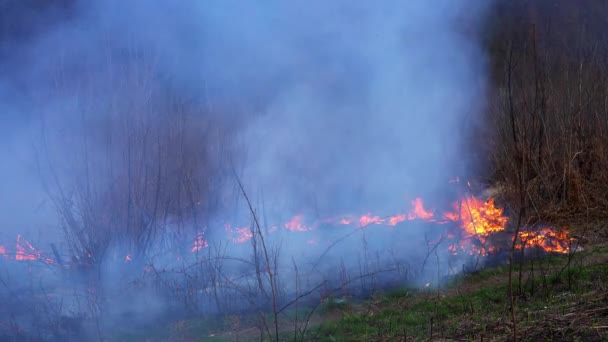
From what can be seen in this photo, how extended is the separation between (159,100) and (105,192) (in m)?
1.24

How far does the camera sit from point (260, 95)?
26.1 feet

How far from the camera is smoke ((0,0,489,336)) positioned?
18.6ft

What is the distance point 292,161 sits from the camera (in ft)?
28.1

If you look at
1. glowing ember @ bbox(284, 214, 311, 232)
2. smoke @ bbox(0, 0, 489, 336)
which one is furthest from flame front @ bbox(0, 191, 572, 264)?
smoke @ bbox(0, 0, 489, 336)

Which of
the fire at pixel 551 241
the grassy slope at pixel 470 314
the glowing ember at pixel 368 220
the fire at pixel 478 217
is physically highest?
the glowing ember at pixel 368 220

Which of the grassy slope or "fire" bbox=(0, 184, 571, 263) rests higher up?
"fire" bbox=(0, 184, 571, 263)

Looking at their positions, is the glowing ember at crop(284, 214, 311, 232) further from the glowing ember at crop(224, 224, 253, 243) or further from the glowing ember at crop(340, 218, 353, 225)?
the glowing ember at crop(224, 224, 253, 243)

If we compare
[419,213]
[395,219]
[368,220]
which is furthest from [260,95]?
[419,213]

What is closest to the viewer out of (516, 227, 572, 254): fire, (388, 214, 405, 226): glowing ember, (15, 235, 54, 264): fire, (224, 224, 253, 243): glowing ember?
(15, 235, 54, 264): fire

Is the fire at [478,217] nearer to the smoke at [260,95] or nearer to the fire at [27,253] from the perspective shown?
the smoke at [260,95]

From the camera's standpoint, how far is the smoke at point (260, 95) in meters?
5.68

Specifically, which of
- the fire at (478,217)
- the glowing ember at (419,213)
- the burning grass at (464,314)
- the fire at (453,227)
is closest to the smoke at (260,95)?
the glowing ember at (419,213)

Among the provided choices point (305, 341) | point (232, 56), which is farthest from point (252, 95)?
point (305, 341)

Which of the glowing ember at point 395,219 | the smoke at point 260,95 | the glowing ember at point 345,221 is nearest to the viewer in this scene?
the smoke at point 260,95
